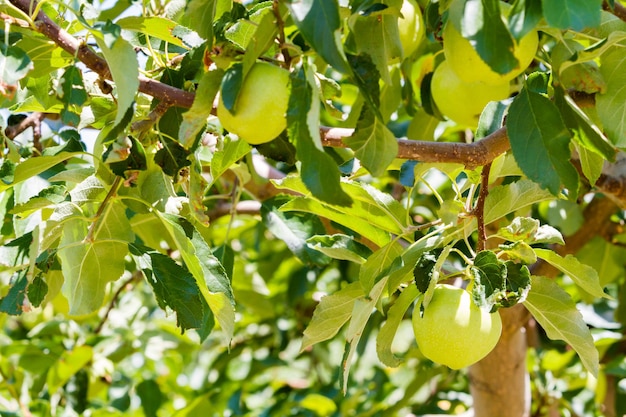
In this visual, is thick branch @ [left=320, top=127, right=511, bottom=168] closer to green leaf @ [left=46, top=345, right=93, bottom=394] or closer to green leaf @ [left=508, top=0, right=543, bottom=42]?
green leaf @ [left=508, top=0, right=543, bottom=42]

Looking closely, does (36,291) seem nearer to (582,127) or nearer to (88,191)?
(88,191)

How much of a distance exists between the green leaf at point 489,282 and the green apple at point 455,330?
0.05 m

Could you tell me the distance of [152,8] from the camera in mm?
1486

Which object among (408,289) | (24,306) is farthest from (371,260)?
(24,306)

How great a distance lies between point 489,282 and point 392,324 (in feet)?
0.58

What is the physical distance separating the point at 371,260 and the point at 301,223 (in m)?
0.41

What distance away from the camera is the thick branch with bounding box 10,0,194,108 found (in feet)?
2.61

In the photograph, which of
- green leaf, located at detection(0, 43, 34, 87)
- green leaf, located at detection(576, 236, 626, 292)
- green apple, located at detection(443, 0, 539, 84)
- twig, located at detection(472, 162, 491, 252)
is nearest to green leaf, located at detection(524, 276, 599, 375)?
twig, located at detection(472, 162, 491, 252)

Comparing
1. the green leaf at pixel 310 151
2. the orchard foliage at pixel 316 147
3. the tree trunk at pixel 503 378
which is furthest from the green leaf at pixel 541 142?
the tree trunk at pixel 503 378

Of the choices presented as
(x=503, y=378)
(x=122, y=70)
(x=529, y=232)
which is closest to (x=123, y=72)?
(x=122, y=70)

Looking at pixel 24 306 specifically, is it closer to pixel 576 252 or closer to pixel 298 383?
pixel 576 252

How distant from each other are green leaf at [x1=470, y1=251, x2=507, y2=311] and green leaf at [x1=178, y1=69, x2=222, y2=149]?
1.18 ft

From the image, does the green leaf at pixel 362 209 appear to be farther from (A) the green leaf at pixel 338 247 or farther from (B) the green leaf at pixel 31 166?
(B) the green leaf at pixel 31 166

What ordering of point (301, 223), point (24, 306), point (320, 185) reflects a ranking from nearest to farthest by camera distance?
point (320, 185) < point (24, 306) < point (301, 223)
